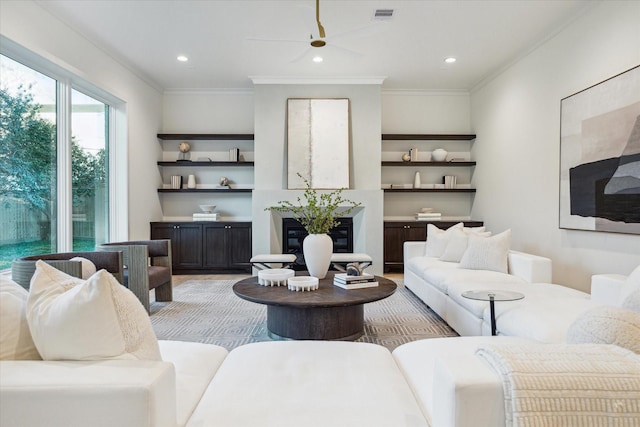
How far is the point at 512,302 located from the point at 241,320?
231 centimetres

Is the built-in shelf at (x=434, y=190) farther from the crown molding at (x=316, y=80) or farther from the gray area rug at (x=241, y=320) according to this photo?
the gray area rug at (x=241, y=320)

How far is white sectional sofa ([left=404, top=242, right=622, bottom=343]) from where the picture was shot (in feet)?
7.32

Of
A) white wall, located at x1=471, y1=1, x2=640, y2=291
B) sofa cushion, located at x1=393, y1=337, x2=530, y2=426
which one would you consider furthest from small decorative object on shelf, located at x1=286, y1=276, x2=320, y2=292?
white wall, located at x1=471, y1=1, x2=640, y2=291

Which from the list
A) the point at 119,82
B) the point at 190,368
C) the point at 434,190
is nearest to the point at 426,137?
the point at 434,190

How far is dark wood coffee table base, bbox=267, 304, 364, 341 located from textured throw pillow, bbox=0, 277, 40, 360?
5.79ft

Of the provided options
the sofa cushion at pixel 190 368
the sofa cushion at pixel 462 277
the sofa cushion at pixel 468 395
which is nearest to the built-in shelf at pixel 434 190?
the sofa cushion at pixel 462 277

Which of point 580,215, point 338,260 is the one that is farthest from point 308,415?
point 338,260

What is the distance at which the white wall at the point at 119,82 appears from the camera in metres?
3.44

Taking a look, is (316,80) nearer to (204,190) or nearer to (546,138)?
(204,190)

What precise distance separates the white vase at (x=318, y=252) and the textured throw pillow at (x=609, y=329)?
7.09 feet

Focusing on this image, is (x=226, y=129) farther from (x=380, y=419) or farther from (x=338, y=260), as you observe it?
(x=380, y=419)

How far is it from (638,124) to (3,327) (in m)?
4.10

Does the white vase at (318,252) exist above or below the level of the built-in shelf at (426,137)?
below

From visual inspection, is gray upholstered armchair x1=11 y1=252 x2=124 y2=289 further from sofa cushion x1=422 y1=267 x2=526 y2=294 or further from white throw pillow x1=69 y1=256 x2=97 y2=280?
sofa cushion x1=422 y1=267 x2=526 y2=294
